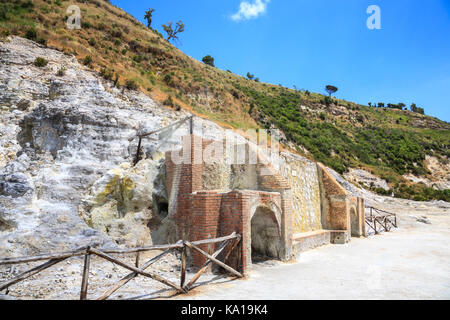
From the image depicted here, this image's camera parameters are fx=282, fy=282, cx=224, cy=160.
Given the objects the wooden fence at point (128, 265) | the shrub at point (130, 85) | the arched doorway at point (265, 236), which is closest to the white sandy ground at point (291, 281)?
the wooden fence at point (128, 265)

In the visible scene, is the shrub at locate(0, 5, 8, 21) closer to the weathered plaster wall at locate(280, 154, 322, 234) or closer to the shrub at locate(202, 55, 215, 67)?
the weathered plaster wall at locate(280, 154, 322, 234)

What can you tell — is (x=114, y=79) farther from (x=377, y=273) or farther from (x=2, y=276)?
(x=377, y=273)

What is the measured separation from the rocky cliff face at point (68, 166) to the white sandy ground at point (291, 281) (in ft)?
3.32

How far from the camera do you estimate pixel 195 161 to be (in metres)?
8.39

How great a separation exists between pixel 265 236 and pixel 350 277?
2987mm

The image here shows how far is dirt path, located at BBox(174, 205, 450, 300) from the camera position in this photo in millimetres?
5633

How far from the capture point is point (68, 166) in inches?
356

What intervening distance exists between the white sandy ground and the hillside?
1236 cm

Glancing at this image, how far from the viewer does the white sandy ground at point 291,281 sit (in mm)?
5422

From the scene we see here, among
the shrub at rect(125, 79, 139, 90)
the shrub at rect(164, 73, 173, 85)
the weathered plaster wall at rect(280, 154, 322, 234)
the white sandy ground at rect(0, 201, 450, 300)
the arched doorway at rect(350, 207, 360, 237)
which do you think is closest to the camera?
the white sandy ground at rect(0, 201, 450, 300)

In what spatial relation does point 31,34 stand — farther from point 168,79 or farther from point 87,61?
point 168,79

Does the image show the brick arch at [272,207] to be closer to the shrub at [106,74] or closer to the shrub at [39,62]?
the shrub at [106,74]

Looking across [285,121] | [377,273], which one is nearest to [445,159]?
[285,121]

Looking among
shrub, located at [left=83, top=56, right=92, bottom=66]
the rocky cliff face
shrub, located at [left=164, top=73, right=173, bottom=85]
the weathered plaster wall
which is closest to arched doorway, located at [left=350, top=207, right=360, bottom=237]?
the weathered plaster wall
